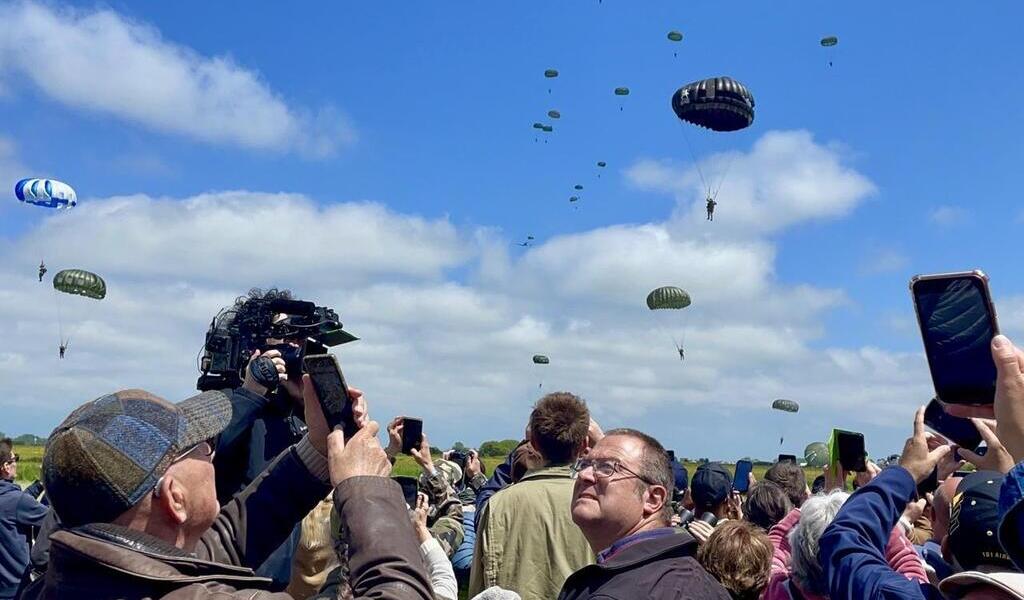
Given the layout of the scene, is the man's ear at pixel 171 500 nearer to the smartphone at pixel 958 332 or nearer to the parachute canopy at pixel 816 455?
the smartphone at pixel 958 332

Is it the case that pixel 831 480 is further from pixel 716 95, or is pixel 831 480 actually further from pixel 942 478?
pixel 716 95

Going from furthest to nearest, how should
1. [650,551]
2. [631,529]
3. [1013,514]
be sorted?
[631,529]
[650,551]
[1013,514]

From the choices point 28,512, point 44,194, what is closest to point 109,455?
point 28,512

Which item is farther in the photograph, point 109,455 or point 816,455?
point 816,455

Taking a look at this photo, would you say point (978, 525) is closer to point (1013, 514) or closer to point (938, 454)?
point (938, 454)

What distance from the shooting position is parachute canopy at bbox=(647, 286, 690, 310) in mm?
37138

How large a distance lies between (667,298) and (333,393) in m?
35.5

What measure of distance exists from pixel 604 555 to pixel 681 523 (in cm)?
202

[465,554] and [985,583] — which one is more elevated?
[985,583]

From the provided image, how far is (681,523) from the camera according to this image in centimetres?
564

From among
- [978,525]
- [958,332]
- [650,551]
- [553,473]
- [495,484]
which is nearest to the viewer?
[958,332]

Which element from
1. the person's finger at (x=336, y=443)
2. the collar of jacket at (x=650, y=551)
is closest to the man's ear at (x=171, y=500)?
the person's finger at (x=336, y=443)

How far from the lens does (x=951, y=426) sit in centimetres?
322

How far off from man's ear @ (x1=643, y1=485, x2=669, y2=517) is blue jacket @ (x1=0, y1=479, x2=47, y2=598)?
21.0 feet
